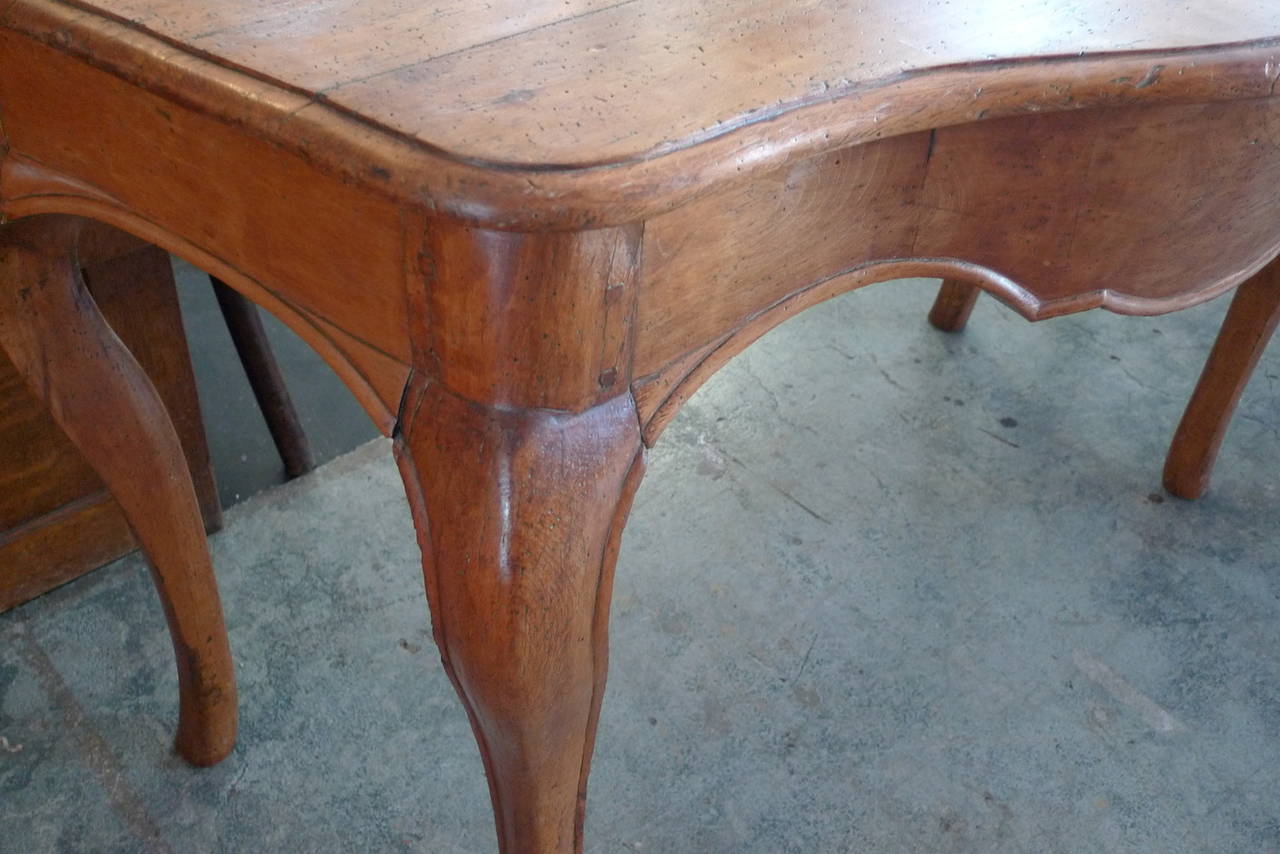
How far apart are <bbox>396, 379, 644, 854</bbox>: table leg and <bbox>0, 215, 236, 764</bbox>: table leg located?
415 mm

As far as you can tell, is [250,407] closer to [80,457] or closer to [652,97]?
[80,457]

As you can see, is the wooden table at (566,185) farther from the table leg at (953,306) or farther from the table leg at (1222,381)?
the table leg at (953,306)

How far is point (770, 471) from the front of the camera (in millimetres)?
1481

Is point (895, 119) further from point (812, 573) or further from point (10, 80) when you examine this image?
point (812, 573)

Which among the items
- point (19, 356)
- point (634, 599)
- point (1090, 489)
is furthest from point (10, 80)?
point (1090, 489)

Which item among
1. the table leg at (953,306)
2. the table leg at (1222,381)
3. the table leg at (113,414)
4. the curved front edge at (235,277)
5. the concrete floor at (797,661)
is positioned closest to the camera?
the curved front edge at (235,277)

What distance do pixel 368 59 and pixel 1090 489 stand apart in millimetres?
1231

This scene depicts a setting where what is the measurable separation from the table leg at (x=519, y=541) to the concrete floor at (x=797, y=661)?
1.72ft

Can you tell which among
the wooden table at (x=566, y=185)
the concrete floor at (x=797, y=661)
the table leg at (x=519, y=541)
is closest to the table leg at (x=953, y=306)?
the concrete floor at (x=797, y=661)

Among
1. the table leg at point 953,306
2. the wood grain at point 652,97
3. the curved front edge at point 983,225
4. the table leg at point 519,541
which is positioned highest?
the wood grain at point 652,97

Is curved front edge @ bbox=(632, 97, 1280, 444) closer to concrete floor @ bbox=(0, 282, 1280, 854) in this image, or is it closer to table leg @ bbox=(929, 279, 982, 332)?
concrete floor @ bbox=(0, 282, 1280, 854)

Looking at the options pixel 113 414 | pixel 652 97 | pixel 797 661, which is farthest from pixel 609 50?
pixel 797 661

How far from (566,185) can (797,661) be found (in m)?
0.88

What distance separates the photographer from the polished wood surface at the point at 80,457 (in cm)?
114
